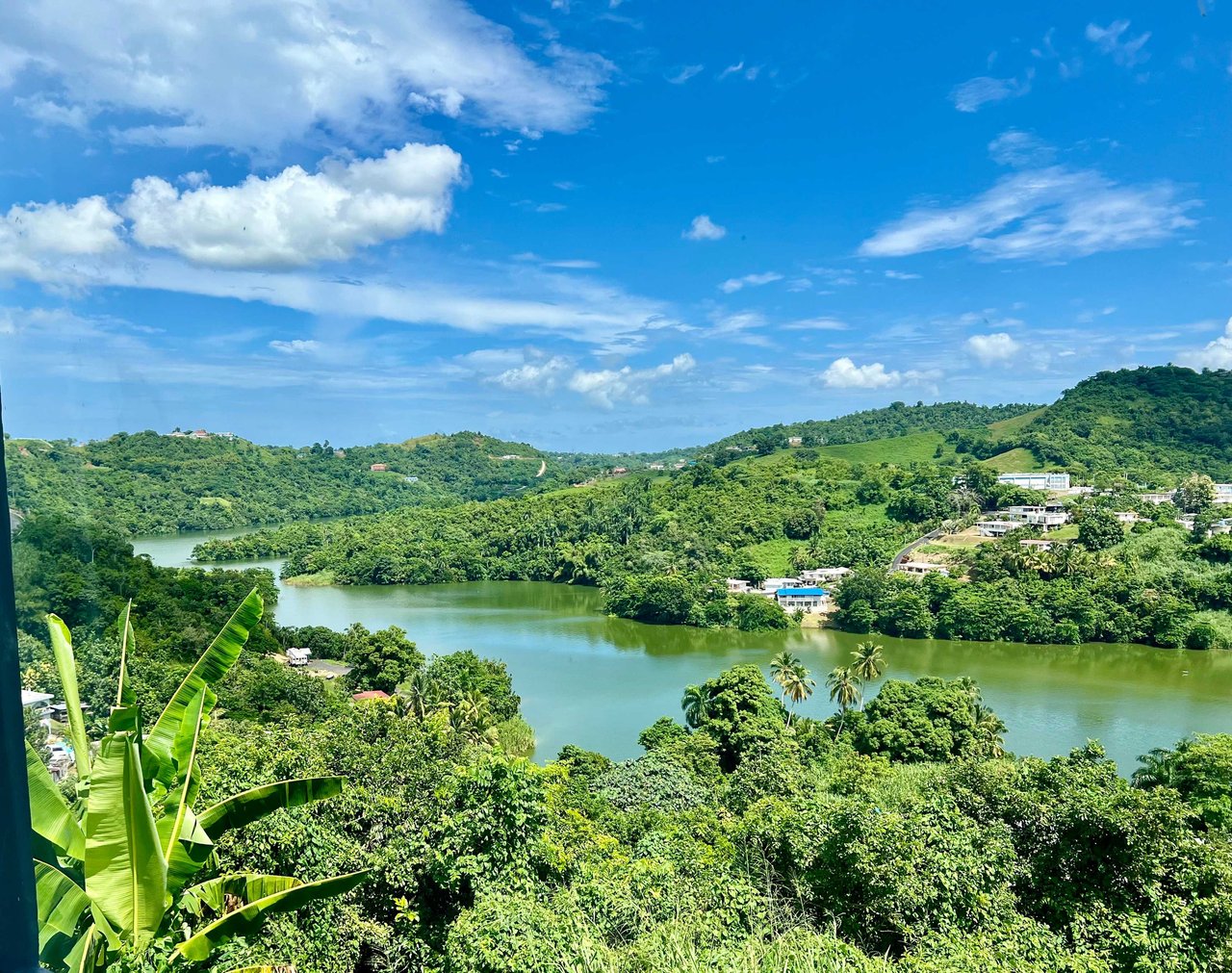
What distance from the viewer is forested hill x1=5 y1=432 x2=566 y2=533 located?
4.95m

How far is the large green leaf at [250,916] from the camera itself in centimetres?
303

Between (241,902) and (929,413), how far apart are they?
9212 cm

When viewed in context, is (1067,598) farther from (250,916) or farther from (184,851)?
(184,851)

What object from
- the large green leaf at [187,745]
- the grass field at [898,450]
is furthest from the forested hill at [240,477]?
the grass field at [898,450]

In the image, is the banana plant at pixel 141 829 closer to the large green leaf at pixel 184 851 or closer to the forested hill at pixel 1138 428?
the large green leaf at pixel 184 851

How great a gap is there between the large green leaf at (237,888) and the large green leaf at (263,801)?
0.21 meters

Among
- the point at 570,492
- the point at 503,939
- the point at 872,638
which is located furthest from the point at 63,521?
the point at 570,492

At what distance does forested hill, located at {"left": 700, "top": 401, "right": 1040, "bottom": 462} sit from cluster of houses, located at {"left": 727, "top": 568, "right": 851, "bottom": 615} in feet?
107

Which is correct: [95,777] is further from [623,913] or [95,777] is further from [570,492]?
[570,492]

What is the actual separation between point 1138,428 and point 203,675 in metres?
57.4

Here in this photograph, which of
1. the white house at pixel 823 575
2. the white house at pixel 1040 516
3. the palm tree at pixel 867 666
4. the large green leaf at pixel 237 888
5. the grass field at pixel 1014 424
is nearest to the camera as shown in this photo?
the large green leaf at pixel 237 888

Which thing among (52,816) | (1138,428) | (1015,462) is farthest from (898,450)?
(52,816)

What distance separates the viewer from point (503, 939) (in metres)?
4.23

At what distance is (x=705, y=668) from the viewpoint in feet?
76.8
